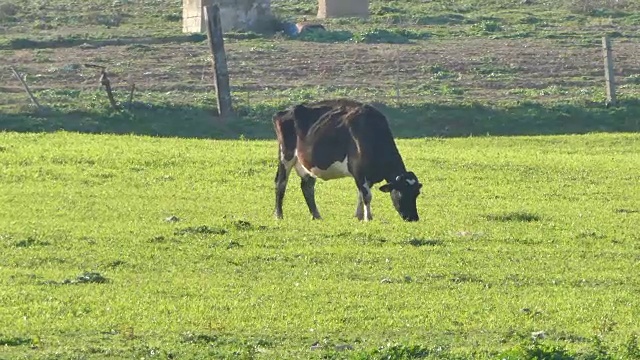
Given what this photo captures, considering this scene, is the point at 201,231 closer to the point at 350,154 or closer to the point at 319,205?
the point at 350,154

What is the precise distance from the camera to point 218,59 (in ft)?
94.8

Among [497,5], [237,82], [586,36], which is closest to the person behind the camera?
[237,82]

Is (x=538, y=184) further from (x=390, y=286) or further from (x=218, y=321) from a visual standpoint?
(x=218, y=321)

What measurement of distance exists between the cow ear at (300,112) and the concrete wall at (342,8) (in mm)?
30603

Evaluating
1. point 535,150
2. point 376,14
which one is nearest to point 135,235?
point 535,150

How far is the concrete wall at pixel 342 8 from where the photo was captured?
49.8 meters

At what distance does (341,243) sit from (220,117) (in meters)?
14.0

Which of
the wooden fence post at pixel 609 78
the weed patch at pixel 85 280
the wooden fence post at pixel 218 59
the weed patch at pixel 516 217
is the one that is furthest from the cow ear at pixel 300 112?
the wooden fence post at pixel 609 78

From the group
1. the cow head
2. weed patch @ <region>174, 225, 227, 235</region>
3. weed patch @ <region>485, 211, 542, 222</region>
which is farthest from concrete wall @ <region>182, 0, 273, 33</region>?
weed patch @ <region>174, 225, 227, 235</region>

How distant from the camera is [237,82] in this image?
113 ft

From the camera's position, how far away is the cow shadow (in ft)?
93.9

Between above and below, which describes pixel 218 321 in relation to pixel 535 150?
above

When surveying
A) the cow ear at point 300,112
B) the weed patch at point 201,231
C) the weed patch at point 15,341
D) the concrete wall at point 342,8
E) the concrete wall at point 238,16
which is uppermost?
the weed patch at point 15,341

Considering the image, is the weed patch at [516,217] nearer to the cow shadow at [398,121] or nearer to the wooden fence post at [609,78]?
the cow shadow at [398,121]
